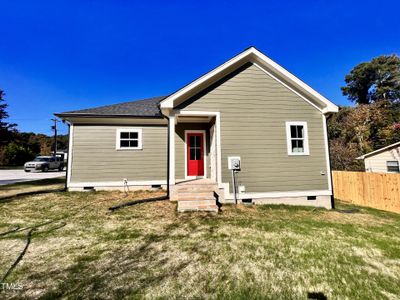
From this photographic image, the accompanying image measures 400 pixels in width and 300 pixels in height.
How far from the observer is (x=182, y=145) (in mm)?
9070

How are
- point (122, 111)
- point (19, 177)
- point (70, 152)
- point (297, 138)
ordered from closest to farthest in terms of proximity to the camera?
point (297, 138) < point (70, 152) < point (122, 111) < point (19, 177)

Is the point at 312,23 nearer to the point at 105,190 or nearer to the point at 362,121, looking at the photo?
the point at 362,121

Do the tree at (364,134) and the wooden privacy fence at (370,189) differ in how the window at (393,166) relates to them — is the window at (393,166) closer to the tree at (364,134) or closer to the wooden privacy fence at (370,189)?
the tree at (364,134)

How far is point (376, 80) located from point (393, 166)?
2692cm

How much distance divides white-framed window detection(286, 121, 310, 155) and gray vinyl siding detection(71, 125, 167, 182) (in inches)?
235

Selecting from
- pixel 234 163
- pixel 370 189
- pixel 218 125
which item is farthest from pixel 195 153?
pixel 370 189

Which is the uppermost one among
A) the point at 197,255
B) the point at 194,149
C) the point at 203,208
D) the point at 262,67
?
the point at 262,67

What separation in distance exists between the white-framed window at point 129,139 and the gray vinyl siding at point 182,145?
1976 mm

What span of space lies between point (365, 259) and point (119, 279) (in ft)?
14.3

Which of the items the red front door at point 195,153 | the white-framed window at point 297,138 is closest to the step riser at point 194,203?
the red front door at point 195,153

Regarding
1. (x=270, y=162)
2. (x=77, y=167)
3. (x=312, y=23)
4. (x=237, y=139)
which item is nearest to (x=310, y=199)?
(x=270, y=162)

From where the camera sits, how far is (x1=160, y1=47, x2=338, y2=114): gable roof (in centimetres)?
707

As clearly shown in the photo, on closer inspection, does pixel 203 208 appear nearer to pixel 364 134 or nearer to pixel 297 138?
pixel 297 138

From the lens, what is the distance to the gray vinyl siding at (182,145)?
8.96m
